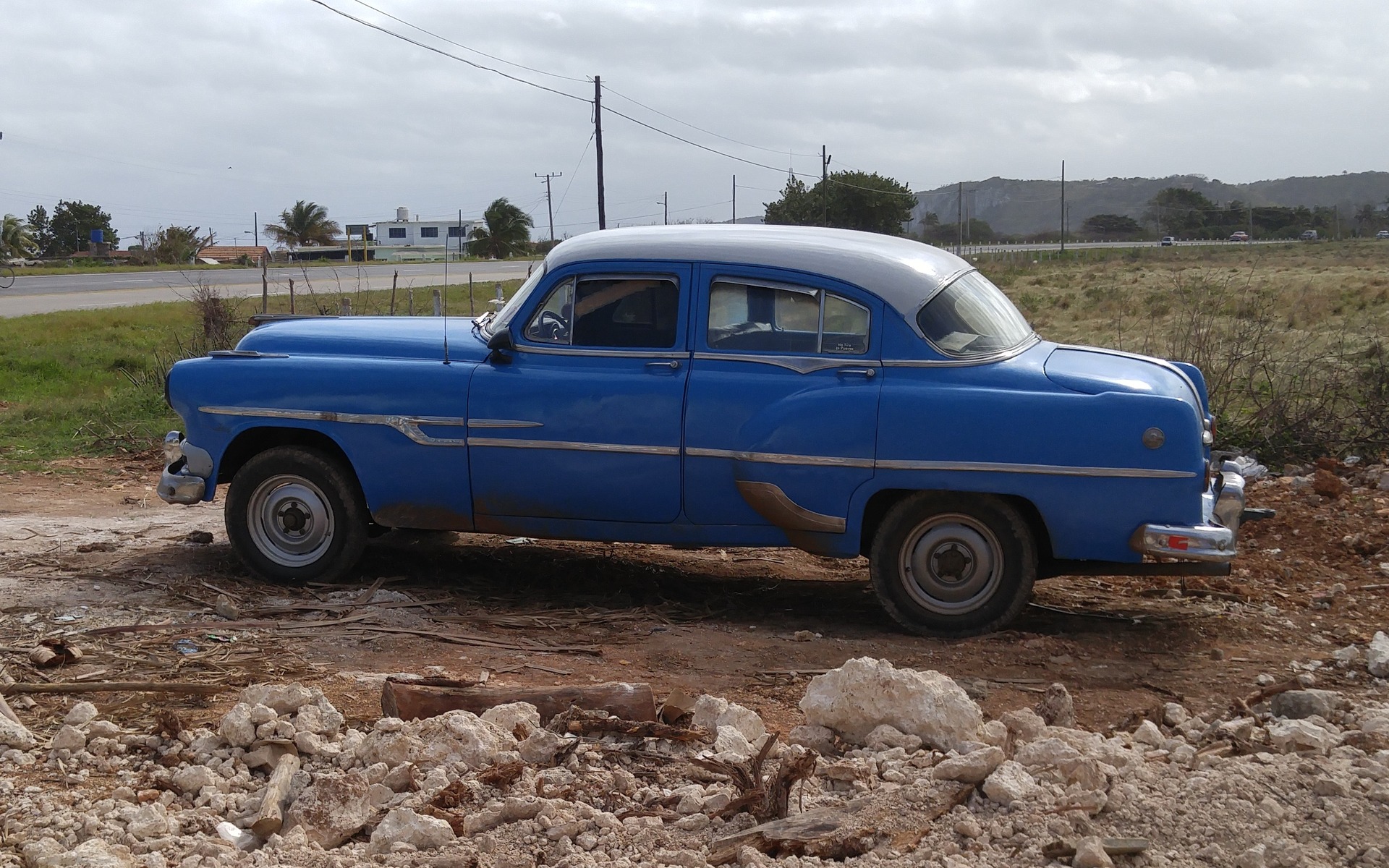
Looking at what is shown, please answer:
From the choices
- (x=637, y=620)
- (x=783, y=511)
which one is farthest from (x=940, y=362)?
(x=637, y=620)

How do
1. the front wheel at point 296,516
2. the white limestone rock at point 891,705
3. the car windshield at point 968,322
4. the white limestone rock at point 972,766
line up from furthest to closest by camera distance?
the front wheel at point 296,516 < the car windshield at point 968,322 < the white limestone rock at point 891,705 < the white limestone rock at point 972,766

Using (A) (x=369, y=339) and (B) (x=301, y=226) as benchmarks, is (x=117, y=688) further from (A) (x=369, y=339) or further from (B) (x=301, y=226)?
(B) (x=301, y=226)

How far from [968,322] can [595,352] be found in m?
1.72

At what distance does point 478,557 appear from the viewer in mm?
6914

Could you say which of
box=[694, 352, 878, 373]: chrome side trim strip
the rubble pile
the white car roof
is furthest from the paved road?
the rubble pile

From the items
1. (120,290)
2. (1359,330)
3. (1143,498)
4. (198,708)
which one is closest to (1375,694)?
(1143,498)

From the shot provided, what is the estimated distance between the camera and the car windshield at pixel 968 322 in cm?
540

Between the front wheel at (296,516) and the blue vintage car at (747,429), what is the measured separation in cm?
1

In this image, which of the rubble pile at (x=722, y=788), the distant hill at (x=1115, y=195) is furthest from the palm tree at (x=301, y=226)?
the rubble pile at (x=722, y=788)

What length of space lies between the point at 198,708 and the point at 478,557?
260 cm

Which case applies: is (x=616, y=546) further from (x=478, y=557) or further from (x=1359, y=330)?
(x=1359, y=330)

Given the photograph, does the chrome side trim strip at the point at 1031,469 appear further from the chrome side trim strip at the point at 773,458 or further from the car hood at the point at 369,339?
the car hood at the point at 369,339

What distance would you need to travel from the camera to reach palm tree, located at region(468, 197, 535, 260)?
51219 mm

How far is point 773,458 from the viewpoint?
17.7 ft
